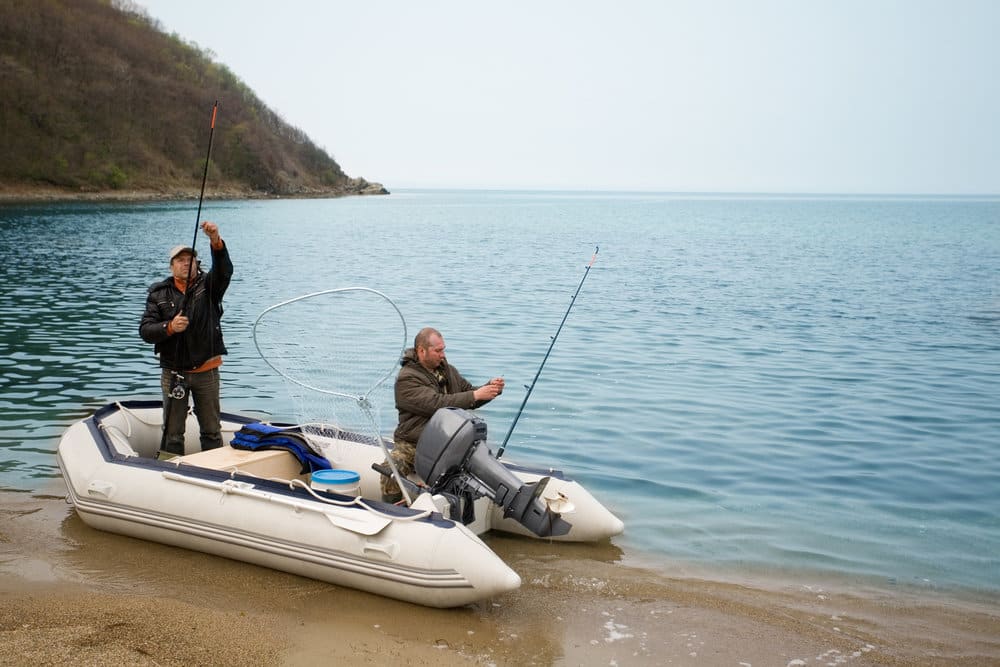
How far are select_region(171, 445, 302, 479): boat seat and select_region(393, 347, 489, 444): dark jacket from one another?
3.10 ft

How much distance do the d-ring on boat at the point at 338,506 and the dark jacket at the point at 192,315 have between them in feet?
2.32

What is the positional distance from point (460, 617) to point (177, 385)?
319 cm

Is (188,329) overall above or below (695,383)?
above

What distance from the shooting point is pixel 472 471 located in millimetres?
6336

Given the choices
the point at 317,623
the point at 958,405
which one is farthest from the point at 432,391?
the point at 958,405

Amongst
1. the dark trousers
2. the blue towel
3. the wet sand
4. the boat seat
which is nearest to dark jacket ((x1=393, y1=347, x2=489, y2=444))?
the blue towel

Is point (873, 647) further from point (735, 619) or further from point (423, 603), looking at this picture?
point (423, 603)

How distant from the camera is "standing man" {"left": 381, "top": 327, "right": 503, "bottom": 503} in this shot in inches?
263

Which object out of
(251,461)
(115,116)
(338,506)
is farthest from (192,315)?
(115,116)

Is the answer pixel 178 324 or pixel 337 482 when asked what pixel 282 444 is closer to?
pixel 337 482

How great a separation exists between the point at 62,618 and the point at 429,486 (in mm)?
2325

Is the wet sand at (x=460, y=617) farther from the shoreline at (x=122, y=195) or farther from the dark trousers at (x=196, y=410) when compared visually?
the shoreline at (x=122, y=195)

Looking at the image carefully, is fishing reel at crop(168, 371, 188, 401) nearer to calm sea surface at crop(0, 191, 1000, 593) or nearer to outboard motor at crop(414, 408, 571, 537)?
calm sea surface at crop(0, 191, 1000, 593)

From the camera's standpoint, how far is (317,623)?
5703mm
